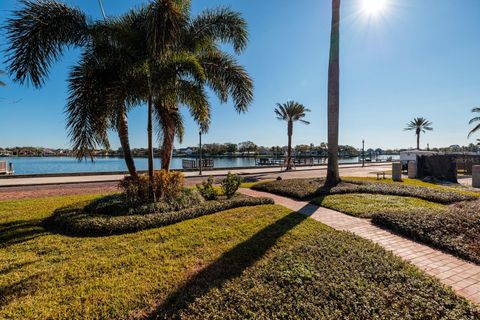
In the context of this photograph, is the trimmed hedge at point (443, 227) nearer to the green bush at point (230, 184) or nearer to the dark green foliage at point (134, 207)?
the green bush at point (230, 184)

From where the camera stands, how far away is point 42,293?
312 centimetres

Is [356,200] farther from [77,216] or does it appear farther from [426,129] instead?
[426,129]

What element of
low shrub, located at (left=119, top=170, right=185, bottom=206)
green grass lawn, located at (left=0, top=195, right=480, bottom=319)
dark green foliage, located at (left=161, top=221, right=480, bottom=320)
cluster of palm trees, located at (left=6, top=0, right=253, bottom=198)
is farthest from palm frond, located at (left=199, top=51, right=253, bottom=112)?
dark green foliage, located at (left=161, top=221, right=480, bottom=320)

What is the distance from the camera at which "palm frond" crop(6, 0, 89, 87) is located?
5.88m

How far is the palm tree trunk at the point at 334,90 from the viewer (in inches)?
463

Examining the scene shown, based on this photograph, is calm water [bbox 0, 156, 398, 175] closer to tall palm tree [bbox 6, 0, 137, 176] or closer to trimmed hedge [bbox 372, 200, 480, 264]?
tall palm tree [bbox 6, 0, 137, 176]

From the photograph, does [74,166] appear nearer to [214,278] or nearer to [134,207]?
[134,207]

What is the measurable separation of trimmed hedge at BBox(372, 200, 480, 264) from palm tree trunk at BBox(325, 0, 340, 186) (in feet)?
18.5

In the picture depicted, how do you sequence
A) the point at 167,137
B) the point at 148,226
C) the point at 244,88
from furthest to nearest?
the point at 244,88, the point at 167,137, the point at 148,226

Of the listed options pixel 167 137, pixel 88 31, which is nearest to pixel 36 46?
pixel 88 31

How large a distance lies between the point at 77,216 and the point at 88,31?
5.32 metres

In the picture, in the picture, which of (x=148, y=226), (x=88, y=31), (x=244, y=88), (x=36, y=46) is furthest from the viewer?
(x=244, y=88)

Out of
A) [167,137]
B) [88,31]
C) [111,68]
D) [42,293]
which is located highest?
[88,31]

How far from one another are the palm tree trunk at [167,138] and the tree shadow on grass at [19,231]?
405cm
